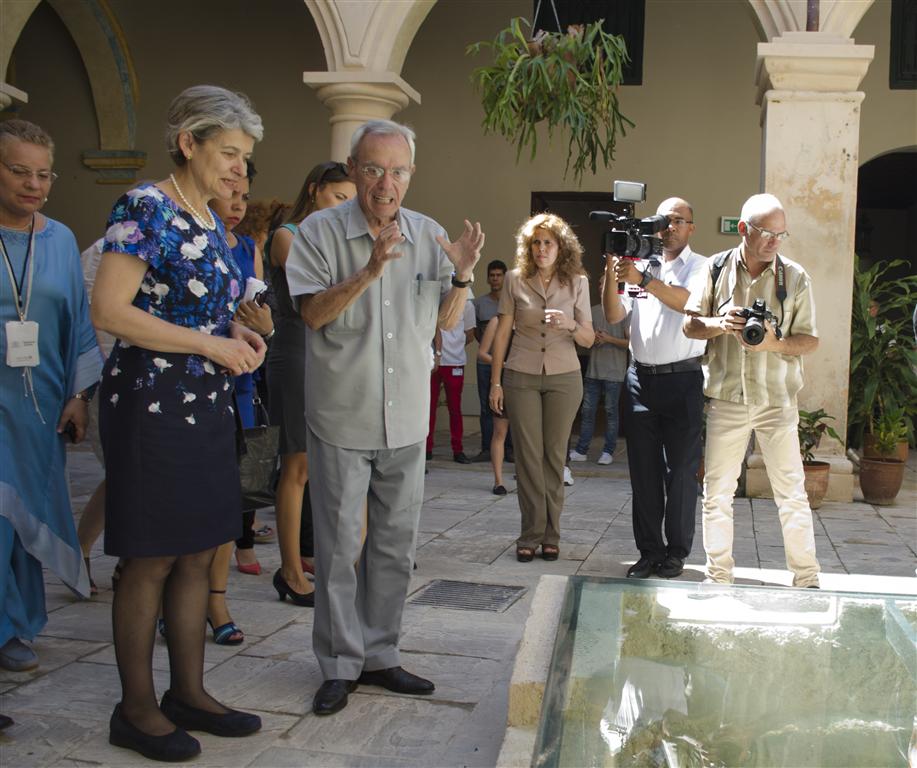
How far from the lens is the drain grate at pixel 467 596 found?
4926mm

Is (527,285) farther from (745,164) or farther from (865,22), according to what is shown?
(865,22)

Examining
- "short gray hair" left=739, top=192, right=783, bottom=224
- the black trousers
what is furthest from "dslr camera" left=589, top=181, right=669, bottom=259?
the black trousers

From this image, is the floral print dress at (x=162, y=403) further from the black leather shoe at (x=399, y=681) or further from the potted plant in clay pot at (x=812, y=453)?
the potted plant in clay pot at (x=812, y=453)

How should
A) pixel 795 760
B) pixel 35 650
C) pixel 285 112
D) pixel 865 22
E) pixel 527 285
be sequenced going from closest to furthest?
pixel 795 760 < pixel 35 650 < pixel 527 285 < pixel 865 22 < pixel 285 112

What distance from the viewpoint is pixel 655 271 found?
5418mm

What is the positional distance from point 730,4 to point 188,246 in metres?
10.2

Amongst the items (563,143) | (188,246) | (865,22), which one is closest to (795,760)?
(188,246)

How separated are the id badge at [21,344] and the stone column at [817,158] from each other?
556 centimetres

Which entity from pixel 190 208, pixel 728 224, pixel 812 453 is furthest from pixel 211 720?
pixel 728 224

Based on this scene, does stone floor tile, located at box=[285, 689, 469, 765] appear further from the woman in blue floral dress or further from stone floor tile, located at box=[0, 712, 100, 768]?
stone floor tile, located at box=[0, 712, 100, 768]

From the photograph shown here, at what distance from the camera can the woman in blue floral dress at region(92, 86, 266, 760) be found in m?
3.05

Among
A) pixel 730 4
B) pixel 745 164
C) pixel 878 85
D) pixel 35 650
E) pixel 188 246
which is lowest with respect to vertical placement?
pixel 35 650

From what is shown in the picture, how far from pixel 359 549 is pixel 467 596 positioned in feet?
4.95

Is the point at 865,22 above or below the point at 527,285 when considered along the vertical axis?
above
